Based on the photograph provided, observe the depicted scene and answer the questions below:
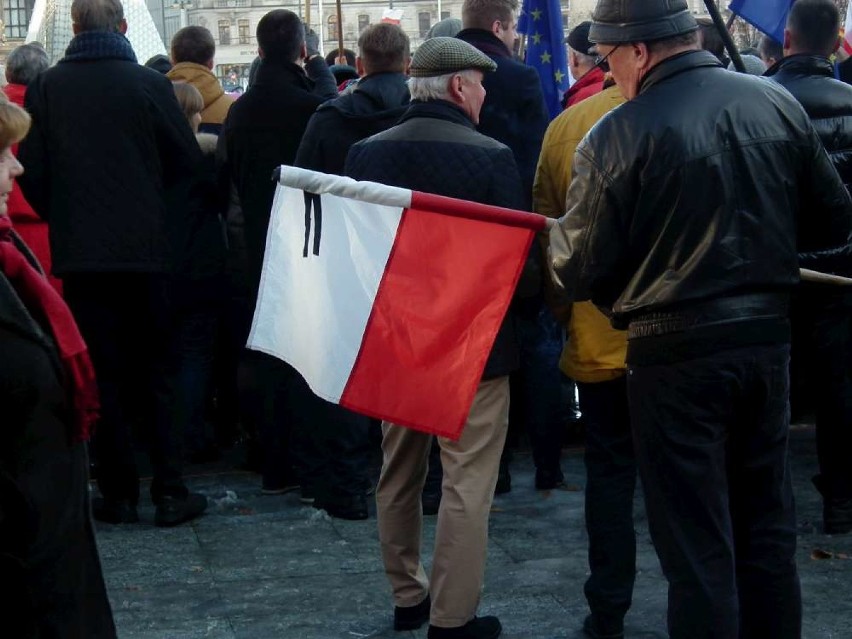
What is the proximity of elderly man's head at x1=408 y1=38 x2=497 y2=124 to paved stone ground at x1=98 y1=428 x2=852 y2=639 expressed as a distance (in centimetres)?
179

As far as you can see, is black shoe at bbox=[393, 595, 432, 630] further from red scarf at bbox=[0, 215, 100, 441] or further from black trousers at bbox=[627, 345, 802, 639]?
red scarf at bbox=[0, 215, 100, 441]

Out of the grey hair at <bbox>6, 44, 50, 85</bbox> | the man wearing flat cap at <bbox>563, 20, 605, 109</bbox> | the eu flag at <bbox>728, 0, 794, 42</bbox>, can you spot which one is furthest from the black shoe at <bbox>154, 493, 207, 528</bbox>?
the eu flag at <bbox>728, 0, 794, 42</bbox>

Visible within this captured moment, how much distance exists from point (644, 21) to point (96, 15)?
10.6 ft

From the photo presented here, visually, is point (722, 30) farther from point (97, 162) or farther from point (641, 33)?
point (97, 162)

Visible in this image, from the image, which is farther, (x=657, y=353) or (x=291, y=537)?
(x=291, y=537)

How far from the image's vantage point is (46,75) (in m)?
6.79

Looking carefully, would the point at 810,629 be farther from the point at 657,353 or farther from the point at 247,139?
the point at 247,139

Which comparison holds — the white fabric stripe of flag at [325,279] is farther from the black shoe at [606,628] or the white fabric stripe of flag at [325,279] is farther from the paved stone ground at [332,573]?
the black shoe at [606,628]

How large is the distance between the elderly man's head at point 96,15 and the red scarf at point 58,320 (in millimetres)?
3124

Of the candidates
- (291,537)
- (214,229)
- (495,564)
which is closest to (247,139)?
(214,229)

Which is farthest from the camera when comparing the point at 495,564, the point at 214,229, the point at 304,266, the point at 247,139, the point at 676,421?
the point at 214,229

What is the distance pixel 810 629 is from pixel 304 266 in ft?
6.93

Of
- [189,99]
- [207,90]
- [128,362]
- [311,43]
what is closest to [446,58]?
[128,362]

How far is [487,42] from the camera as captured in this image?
282 inches
